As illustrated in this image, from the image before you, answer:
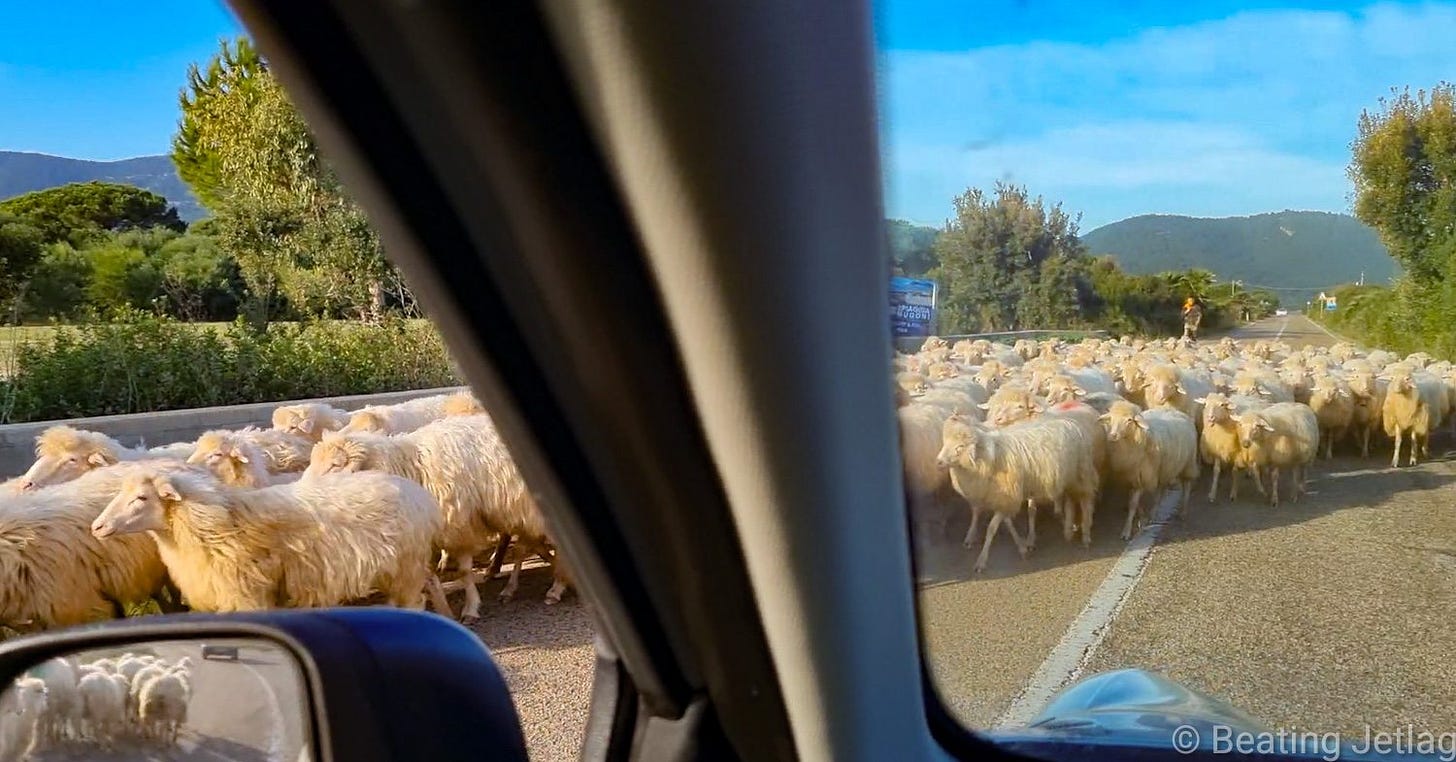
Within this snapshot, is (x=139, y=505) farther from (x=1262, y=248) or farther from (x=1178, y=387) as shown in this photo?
(x=1262, y=248)

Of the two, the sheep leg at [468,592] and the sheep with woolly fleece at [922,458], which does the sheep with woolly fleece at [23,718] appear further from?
the sheep leg at [468,592]

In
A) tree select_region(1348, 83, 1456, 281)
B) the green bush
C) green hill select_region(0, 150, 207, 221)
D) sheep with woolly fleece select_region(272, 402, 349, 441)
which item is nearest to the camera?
tree select_region(1348, 83, 1456, 281)

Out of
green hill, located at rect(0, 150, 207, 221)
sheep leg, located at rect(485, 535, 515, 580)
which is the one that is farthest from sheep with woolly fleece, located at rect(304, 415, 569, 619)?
green hill, located at rect(0, 150, 207, 221)

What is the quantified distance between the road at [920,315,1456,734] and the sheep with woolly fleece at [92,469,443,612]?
548 cm

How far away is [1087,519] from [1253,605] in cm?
42

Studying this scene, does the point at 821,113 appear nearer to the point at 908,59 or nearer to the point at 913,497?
the point at 908,59

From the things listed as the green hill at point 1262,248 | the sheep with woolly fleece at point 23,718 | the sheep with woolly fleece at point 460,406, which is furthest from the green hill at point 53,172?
the green hill at point 1262,248

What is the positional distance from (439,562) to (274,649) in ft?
24.2

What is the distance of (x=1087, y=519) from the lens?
7.32 ft

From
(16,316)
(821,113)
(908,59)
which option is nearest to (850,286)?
(821,113)

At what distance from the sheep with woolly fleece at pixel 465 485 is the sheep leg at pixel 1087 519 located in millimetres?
6156

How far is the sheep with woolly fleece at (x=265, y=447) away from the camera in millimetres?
7785

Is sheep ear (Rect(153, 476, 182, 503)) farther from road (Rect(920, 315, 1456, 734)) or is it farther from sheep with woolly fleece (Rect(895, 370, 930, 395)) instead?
sheep with woolly fleece (Rect(895, 370, 930, 395))

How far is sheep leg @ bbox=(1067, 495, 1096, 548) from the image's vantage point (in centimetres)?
211
